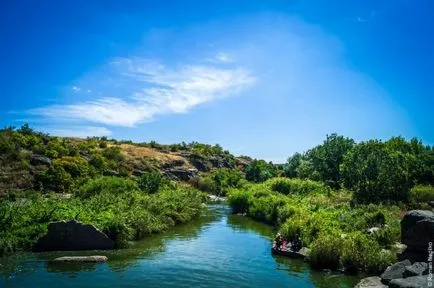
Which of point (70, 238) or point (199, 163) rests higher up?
point (199, 163)

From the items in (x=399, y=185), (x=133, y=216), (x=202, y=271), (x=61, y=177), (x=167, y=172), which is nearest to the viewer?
(x=202, y=271)

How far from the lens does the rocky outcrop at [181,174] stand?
95.4 metres

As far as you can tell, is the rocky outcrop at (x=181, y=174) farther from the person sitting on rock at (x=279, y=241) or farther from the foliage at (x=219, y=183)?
the person sitting on rock at (x=279, y=241)

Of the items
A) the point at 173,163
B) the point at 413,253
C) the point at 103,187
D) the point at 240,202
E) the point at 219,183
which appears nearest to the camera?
the point at 413,253

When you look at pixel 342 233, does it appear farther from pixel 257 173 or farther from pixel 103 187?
pixel 257 173

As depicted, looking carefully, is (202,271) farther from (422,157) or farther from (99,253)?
(422,157)

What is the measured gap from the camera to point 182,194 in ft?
171

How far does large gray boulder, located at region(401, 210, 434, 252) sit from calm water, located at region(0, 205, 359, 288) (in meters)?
3.65

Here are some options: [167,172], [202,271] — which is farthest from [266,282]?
[167,172]

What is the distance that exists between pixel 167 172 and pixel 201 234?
2289 inches

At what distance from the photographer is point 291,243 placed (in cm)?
3075

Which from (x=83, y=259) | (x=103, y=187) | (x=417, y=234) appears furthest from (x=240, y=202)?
(x=417, y=234)

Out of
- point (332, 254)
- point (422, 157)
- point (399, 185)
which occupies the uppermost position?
point (422, 157)

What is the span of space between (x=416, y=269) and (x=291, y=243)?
39.1 feet
